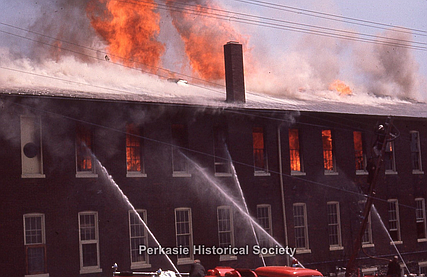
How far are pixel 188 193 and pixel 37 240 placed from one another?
7267 millimetres

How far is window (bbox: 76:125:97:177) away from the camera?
27109mm

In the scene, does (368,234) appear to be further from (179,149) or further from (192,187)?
(179,149)

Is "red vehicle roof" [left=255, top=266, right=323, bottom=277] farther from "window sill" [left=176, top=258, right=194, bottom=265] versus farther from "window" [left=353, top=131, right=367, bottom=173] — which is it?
"window" [left=353, top=131, right=367, bottom=173]

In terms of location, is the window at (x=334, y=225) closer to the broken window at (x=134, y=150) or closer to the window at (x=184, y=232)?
the window at (x=184, y=232)

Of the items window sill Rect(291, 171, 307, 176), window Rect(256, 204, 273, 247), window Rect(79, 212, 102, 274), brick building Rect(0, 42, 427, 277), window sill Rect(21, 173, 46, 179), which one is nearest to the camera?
window sill Rect(21, 173, 46, 179)

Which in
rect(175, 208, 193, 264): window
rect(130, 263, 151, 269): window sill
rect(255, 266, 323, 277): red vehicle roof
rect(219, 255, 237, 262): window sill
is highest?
rect(175, 208, 193, 264): window

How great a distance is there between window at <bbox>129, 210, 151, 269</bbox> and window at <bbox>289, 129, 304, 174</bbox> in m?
9.40

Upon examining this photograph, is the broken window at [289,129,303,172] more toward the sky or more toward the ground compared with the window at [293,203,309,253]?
more toward the sky

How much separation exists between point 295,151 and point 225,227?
6.28m

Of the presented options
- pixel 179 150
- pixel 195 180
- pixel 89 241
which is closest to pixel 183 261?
pixel 195 180

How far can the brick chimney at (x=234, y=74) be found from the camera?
32094mm

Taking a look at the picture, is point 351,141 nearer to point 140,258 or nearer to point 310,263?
point 310,263

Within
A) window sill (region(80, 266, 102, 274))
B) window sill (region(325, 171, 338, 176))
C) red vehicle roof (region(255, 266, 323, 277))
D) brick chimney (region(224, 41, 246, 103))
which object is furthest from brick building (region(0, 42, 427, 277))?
red vehicle roof (region(255, 266, 323, 277))

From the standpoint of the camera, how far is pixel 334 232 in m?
34.2
